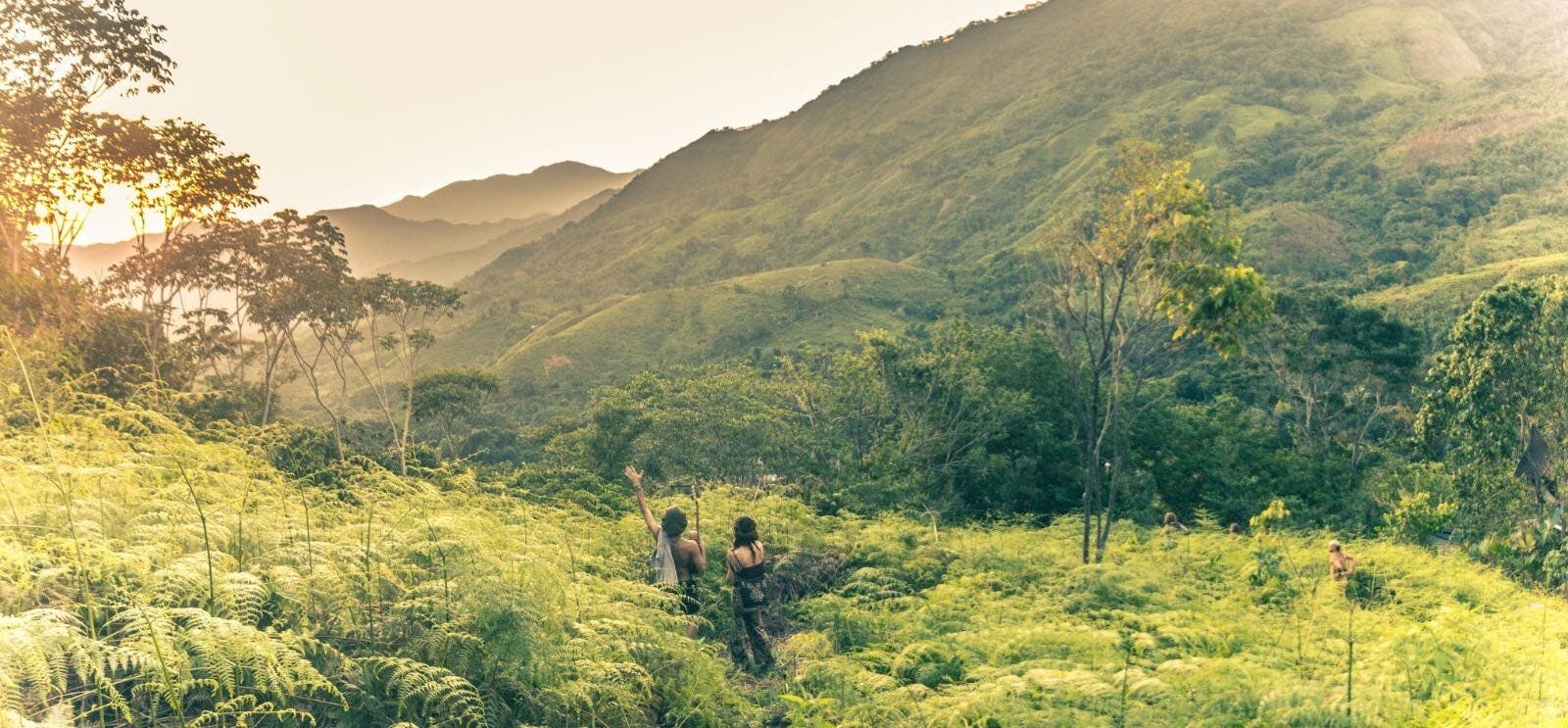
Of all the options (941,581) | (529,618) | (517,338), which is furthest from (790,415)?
(517,338)

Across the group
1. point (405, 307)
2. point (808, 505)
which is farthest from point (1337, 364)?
point (405, 307)

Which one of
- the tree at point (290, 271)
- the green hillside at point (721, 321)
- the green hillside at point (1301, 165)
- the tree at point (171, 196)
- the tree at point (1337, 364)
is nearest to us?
the tree at point (171, 196)

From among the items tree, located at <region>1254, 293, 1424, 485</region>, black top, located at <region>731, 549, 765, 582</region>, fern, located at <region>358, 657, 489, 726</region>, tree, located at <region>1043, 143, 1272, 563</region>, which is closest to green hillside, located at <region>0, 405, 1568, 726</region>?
fern, located at <region>358, 657, 489, 726</region>

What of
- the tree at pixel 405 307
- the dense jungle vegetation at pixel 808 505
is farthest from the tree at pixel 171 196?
the tree at pixel 405 307

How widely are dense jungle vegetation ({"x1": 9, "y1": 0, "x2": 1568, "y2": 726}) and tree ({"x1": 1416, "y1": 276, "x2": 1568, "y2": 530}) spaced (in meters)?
0.11

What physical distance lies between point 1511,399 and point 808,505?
69.9 ft

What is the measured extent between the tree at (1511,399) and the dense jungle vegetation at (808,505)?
106 mm

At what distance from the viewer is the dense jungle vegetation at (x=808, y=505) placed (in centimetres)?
533

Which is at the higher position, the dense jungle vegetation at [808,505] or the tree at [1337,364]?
the dense jungle vegetation at [808,505]

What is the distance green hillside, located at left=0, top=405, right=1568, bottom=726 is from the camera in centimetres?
447

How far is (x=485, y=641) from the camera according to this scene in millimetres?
5492

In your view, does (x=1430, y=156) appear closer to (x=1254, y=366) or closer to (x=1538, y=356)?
(x=1254, y=366)

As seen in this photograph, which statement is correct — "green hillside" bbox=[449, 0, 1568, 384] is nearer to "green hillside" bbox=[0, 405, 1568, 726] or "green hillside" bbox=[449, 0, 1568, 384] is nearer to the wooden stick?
the wooden stick

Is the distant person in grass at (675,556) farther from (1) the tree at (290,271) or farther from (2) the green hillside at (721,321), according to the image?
(2) the green hillside at (721,321)
